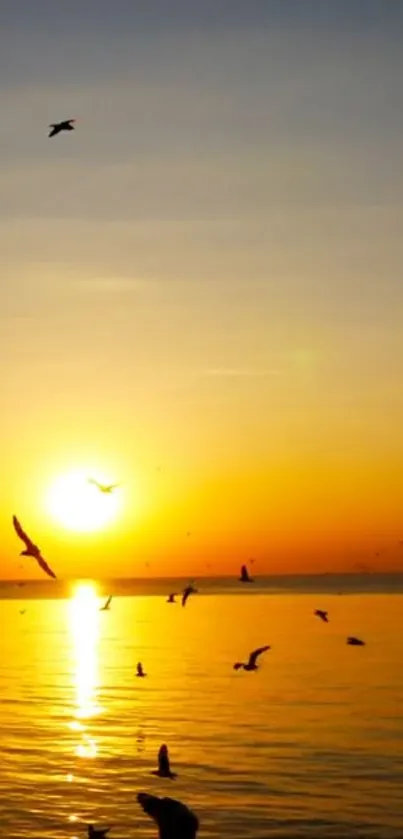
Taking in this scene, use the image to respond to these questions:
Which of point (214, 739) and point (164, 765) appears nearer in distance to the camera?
point (164, 765)

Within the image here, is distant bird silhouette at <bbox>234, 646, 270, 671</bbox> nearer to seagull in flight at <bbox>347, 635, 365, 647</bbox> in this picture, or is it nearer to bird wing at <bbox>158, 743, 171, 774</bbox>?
bird wing at <bbox>158, 743, 171, 774</bbox>

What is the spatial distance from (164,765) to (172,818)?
13.8m

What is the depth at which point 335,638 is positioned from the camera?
11131 cm

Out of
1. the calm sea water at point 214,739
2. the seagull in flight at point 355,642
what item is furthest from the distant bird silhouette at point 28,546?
the seagull in flight at point 355,642

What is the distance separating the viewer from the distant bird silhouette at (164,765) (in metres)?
34.8

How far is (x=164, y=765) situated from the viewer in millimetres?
38812

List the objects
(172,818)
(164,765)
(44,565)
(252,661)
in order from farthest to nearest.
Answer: (252,661)
(164,765)
(44,565)
(172,818)

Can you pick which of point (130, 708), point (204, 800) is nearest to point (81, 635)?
point (130, 708)

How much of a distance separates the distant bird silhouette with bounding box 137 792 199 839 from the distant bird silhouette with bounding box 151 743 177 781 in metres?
7.31

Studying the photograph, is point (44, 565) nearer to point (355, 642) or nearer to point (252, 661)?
point (252, 661)

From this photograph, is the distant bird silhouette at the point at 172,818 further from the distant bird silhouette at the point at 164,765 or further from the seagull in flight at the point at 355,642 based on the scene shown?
the seagull in flight at the point at 355,642

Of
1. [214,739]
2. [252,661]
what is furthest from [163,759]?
[214,739]

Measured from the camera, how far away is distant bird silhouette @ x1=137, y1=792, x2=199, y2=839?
25.0 metres

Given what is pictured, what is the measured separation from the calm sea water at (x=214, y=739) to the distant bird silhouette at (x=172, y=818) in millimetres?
10458
